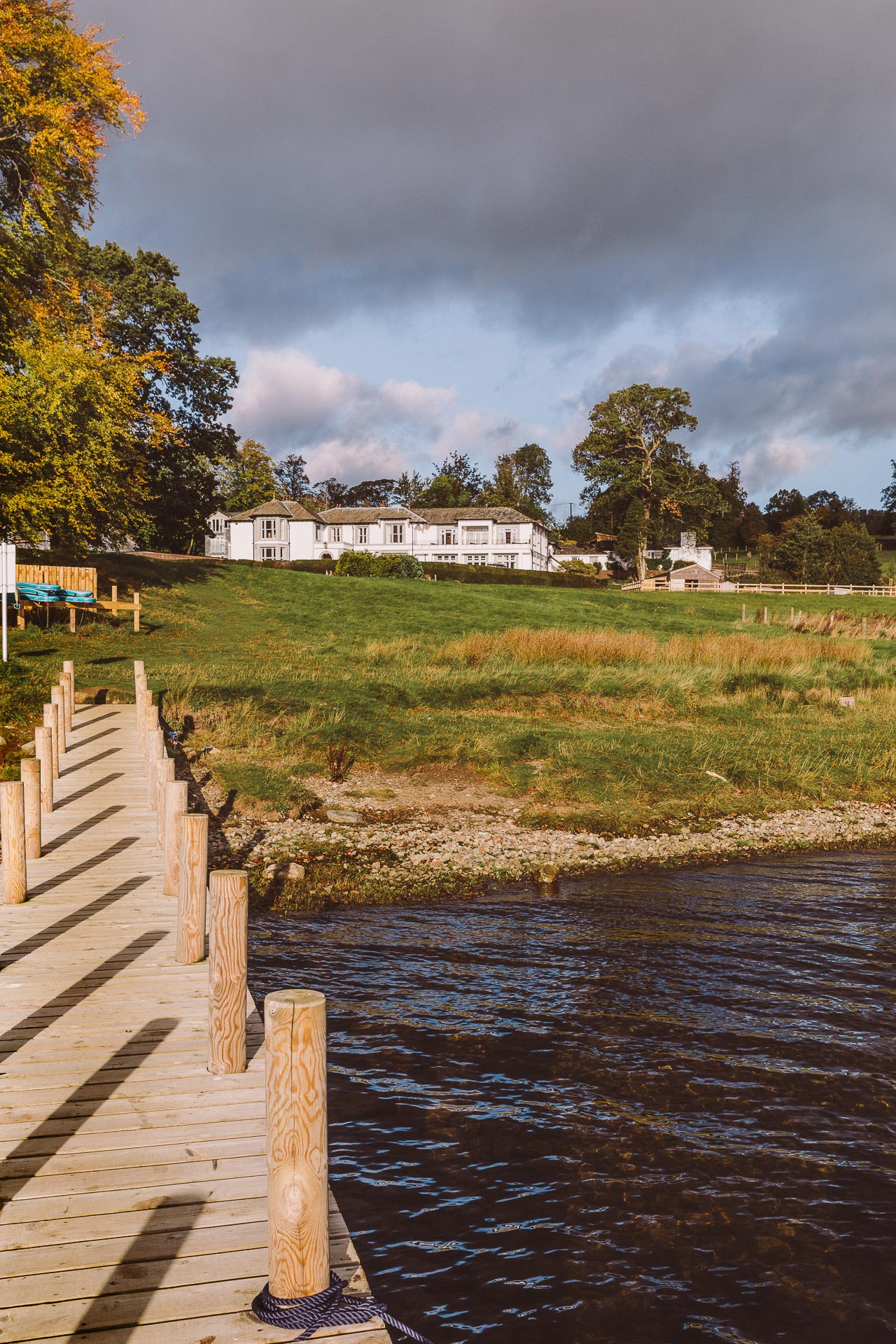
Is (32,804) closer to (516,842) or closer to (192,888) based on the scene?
(192,888)

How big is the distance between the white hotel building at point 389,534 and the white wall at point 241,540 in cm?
7

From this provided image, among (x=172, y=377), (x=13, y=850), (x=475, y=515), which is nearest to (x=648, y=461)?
(x=475, y=515)

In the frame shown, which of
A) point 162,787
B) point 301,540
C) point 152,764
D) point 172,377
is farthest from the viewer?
point 301,540

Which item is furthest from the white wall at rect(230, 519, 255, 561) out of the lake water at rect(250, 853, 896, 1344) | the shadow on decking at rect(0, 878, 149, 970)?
the shadow on decking at rect(0, 878, 149, 970)

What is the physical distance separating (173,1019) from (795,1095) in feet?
16.2

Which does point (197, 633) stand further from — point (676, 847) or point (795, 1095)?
point (795, 1095)

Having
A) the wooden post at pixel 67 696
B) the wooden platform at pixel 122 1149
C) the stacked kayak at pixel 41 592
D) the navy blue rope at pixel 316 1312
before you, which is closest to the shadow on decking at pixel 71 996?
the wooden platform at pixel 122 1149

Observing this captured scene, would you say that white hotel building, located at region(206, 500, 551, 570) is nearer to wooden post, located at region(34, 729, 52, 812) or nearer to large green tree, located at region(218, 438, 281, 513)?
large green tree, located at region(218, 438, 281, 513)

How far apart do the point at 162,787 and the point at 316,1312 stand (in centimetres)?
778

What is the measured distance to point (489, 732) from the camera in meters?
18.8

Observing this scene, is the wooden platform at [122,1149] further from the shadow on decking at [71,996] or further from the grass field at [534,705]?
the grass field at [534,705]

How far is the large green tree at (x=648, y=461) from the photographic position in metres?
84.0

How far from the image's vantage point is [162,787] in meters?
10.5

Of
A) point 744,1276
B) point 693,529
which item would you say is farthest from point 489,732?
point 693,529
